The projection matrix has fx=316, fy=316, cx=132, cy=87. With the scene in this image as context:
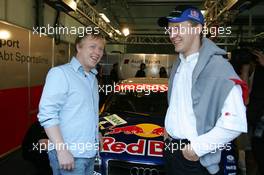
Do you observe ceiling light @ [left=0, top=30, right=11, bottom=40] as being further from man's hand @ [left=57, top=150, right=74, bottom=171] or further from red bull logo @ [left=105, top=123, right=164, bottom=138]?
man's hand @ [left=57, top=150, right=74, bottom=171]

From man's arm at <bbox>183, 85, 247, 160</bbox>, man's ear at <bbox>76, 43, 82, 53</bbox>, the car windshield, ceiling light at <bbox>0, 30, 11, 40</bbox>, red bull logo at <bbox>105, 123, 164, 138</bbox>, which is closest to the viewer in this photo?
man's arm at <bbox>183, 85, 247, 160</bbox>

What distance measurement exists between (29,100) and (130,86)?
254 cm

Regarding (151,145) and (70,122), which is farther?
(151,145)

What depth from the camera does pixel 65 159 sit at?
1750mm

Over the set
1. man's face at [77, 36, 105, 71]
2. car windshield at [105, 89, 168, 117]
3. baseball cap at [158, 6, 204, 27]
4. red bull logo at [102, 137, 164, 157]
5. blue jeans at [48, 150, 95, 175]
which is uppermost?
baseball cap at [158, 6, 204, 27]

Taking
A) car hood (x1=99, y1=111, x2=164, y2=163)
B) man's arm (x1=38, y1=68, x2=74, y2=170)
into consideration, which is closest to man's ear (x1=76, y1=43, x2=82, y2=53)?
man's arm (x1=38, y1=68, x2=74, y2=170)

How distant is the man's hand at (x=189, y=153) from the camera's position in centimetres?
171

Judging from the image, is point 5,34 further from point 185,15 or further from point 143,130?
point 185,15

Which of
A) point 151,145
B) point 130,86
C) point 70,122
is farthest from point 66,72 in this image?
point 130,86

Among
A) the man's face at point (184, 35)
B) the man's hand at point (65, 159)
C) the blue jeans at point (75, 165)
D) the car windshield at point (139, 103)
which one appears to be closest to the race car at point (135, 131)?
the car windshield at point (139, 103)

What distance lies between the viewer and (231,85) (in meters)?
1.60

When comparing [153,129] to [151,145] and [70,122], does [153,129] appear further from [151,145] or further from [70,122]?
[70,122]

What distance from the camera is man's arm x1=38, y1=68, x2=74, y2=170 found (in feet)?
5.66

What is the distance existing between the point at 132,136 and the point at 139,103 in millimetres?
936
